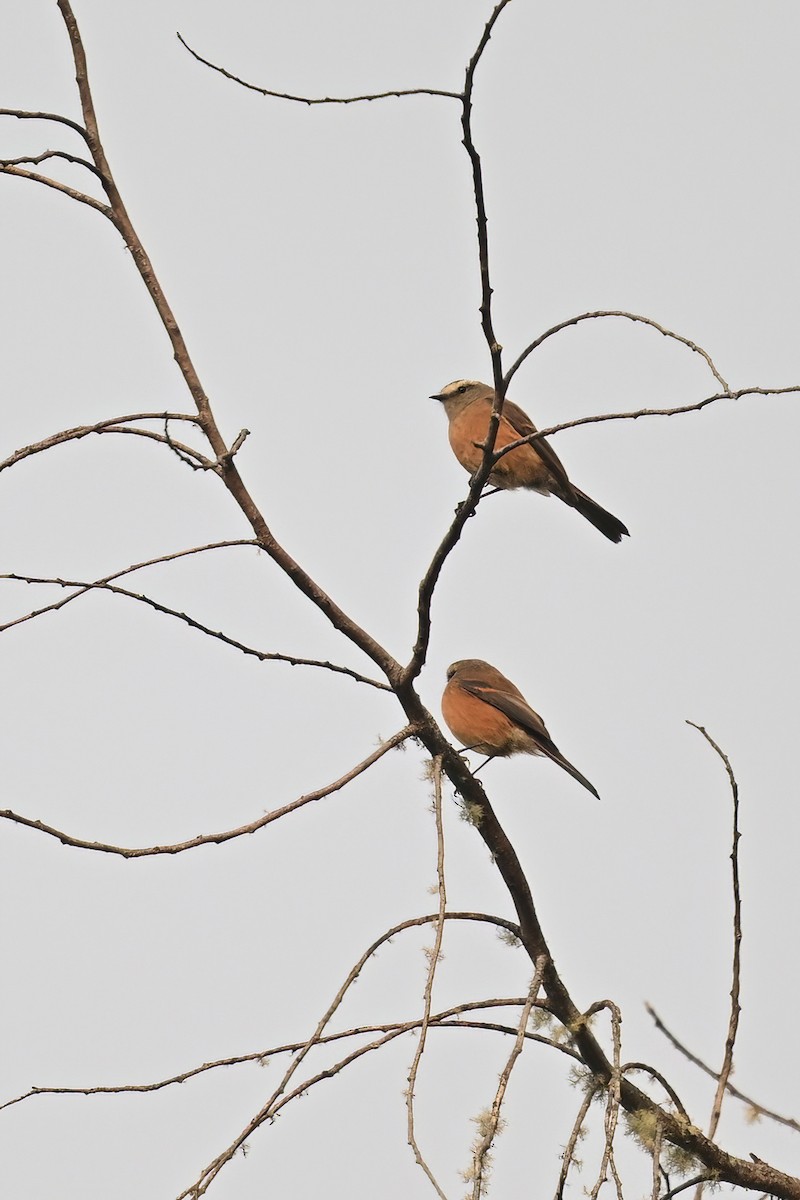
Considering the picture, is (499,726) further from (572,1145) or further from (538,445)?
(572,1145)

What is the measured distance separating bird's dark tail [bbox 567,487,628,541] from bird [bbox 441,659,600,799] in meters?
1.07

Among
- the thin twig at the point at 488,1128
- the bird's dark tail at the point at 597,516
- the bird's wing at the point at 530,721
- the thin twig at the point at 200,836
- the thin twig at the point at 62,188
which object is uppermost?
the bird's dark tail at the point at 597,516

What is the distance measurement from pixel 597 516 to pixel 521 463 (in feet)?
1.64

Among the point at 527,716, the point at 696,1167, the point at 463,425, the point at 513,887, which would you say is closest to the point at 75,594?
the point at 513,887

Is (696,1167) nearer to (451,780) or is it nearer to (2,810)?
(451,780)

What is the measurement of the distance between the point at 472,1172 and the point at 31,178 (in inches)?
90.3

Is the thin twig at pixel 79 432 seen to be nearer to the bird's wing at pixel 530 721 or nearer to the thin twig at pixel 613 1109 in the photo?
the thin twig at pixel 613 1109

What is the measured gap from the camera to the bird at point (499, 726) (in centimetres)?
618

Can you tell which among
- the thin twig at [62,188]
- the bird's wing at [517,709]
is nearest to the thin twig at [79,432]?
the thin twig at [62,188]

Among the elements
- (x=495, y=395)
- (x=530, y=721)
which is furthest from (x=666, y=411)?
(x=530, y=721)

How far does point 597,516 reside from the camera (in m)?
6.94

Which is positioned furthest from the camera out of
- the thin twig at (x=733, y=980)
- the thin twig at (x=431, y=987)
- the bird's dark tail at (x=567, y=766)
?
the bird's dark tail at (x=567, y=766)

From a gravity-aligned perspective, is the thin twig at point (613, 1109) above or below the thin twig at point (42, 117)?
below

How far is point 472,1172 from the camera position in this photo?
96.7 inches
